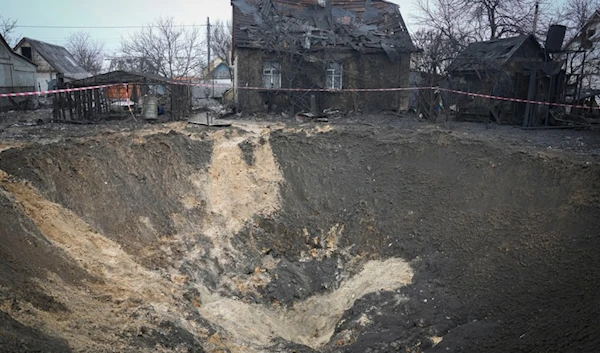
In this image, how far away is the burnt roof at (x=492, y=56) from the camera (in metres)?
15.7

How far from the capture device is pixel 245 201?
395 inches

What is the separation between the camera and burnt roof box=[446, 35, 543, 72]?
51.6 ft

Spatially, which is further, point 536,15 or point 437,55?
point 536,15

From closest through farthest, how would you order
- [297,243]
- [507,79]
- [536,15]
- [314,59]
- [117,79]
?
[297,243] → [507,79] → [117,79] → [314,59] → [536,15]

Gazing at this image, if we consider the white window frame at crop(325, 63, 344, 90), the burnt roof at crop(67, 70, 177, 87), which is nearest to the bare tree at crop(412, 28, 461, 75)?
the white window frame at crop(325, 63, 344, 90)

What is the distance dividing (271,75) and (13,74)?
1435cm

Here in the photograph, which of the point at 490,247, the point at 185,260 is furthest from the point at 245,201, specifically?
the point at 490,247

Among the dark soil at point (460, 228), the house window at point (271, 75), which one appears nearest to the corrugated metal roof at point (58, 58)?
the house window at point (271, 75)

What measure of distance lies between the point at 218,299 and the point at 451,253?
13.7 feet

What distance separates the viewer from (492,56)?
16.5m

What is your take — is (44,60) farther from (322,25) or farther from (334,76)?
(334,76)

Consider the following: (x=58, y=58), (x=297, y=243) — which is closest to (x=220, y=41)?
(x=58, y=58)

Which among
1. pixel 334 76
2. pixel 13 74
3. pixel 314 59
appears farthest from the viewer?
pixel 13 74

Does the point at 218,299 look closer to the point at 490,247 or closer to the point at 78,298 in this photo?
the point at 78,298
